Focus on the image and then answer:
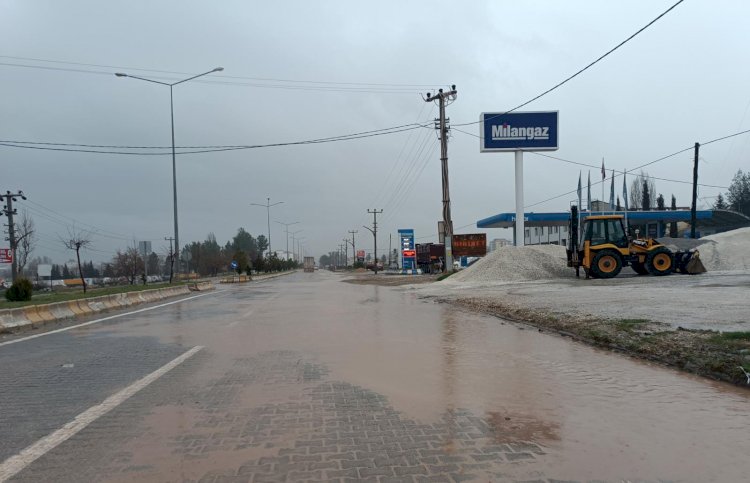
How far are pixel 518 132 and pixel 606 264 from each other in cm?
1527

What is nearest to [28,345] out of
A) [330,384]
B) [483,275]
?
[330,384]

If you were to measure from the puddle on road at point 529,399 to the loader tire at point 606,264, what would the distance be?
16483mm

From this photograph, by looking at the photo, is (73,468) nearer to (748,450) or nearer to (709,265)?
(748,450)

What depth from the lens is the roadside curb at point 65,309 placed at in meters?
14.1

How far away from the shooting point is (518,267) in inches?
1275

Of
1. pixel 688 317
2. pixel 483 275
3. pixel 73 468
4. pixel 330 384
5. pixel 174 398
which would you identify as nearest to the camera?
pixel 73 468

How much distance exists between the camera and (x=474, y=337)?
11.4m

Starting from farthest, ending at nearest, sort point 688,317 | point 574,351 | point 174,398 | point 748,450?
1. point 688,317
2. point 574,351
3. point 174,398
4. point 748,450

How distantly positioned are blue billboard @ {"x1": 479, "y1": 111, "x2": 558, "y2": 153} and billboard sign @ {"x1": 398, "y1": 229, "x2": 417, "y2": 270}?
101ft

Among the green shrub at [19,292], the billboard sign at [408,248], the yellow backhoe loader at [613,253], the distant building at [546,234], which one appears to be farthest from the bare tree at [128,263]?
the distant building at [546,234]

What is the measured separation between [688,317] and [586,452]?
799 centimetres

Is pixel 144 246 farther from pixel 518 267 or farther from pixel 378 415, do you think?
pixel 378 415

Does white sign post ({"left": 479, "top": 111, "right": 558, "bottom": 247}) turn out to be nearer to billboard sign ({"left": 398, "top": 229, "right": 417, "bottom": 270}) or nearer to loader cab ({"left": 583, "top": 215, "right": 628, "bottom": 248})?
loader cab ({"left": 583, "top": 215, "right": 628, "bottom": 248})

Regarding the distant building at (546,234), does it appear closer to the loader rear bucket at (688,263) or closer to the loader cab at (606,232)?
the loader rear bucket at (688,263)
